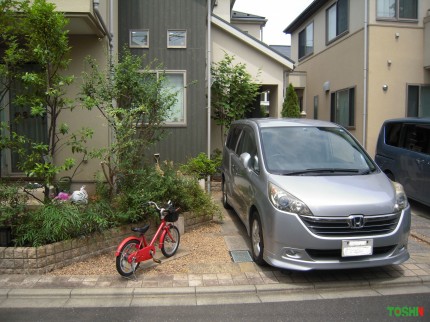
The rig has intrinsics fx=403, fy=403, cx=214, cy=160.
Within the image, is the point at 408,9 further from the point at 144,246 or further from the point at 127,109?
the point at 144,246

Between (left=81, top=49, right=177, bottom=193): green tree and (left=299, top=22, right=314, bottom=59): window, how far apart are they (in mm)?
12166

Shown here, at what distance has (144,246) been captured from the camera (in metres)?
4.83

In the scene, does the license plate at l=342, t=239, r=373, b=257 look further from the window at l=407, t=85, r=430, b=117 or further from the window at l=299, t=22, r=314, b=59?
the window at l=299, t=22, r=314, b=59

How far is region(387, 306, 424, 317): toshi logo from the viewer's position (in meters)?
3.87

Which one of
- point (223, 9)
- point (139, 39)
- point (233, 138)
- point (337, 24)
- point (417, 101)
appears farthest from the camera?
point (223, 9)

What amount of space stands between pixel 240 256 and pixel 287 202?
1.40 meters

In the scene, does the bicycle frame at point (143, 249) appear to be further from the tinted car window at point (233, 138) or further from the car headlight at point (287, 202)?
the tinted car window at point (233, 138)

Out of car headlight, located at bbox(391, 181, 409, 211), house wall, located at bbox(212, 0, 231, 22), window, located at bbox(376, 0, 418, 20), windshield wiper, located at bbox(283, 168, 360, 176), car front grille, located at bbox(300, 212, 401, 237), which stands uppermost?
house wall, located at bbox(212, 0, 231, 22)

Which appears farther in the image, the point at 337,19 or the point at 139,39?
the point at 337,19

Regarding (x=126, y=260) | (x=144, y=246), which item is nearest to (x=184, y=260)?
→ (x=144, y=246)

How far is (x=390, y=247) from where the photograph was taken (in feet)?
14.6

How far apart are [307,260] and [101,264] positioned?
253 cm

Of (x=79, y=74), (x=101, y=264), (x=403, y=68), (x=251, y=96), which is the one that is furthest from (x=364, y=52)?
(x=101, y=264)

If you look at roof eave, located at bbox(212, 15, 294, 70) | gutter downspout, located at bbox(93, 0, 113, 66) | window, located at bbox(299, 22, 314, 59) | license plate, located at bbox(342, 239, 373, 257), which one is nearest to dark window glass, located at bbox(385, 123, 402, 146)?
roof eave, located at bbox(212, 15, 294, 70)
